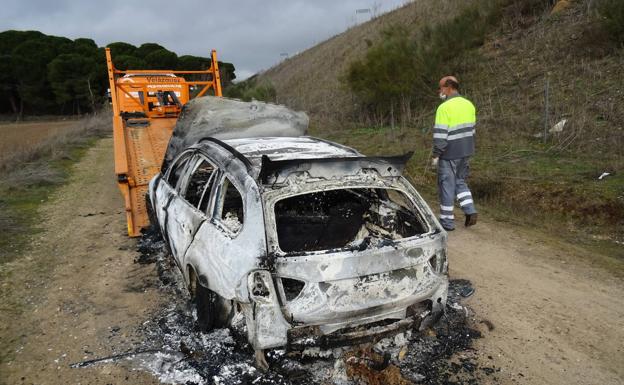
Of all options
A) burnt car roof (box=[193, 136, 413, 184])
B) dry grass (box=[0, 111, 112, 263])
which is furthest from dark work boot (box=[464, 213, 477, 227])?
dry grass (box=[0, 111, 112, 263])

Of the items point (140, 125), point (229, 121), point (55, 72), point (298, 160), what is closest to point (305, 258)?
point (298, 160)

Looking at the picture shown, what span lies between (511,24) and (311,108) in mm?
9334

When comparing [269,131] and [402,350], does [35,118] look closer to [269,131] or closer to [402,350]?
[269,131]

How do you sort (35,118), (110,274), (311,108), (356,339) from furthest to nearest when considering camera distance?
(35,118), (311,108), (110,274), (356,339)

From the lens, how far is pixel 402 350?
358 centimetres

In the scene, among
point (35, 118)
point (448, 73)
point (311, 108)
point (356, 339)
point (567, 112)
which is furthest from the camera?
point (35, 118)

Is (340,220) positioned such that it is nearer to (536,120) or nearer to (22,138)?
(536,120)

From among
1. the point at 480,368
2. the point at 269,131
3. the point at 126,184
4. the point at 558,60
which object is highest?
the point at 558,60

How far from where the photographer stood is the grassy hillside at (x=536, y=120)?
7.44m

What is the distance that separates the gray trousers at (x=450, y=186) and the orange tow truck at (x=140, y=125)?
4.12m

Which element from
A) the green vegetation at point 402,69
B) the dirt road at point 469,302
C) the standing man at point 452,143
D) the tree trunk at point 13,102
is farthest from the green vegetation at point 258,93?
the tree trunk at point 13,102

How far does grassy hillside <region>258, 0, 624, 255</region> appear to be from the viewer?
293 inches

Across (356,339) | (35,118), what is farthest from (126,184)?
(35,118)

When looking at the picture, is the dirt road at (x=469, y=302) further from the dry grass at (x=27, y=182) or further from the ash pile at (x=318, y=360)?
the dry grass at (x=27, y=182)
